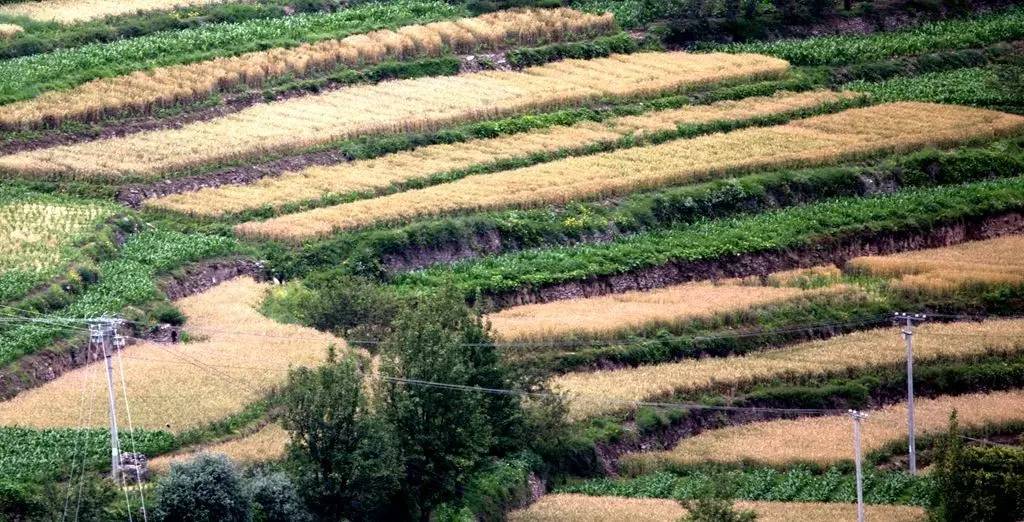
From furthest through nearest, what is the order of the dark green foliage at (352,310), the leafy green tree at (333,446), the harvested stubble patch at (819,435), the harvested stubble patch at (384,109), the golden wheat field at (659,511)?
the harvested stubble patch at (384,109), the dark green foliage at (352,310), the harvested stubble patch at (819,435), the golden wheat field at (659,511), the leafy green tree at (333,446)

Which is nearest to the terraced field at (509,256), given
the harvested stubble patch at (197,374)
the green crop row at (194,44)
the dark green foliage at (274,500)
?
the dark green foliage at (274,500)

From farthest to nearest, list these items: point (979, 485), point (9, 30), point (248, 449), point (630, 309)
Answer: point (9, 30) < point (630, 309) < point (248, 449) < point (979, 485)

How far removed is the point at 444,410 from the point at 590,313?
16.6m

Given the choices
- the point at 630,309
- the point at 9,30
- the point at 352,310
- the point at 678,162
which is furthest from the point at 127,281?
the point at 9,30

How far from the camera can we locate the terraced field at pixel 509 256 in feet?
235

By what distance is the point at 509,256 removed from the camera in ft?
304

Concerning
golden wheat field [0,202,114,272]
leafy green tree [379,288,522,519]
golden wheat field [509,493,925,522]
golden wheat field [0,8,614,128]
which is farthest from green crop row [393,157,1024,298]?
golden wheat field [0,8,614,128]

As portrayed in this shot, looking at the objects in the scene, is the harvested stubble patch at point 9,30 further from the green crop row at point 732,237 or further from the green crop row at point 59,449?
the green crop row at point 59,449

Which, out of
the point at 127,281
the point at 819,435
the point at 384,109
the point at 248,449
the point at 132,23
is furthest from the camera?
the point at 132,23

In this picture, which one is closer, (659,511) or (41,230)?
(659,511)

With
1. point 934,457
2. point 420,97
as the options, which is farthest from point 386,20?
point 934,457

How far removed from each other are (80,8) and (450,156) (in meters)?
25.1

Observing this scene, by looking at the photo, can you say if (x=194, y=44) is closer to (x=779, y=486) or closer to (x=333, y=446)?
(x=333, y=446)

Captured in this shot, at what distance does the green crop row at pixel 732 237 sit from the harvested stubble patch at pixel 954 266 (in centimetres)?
258
